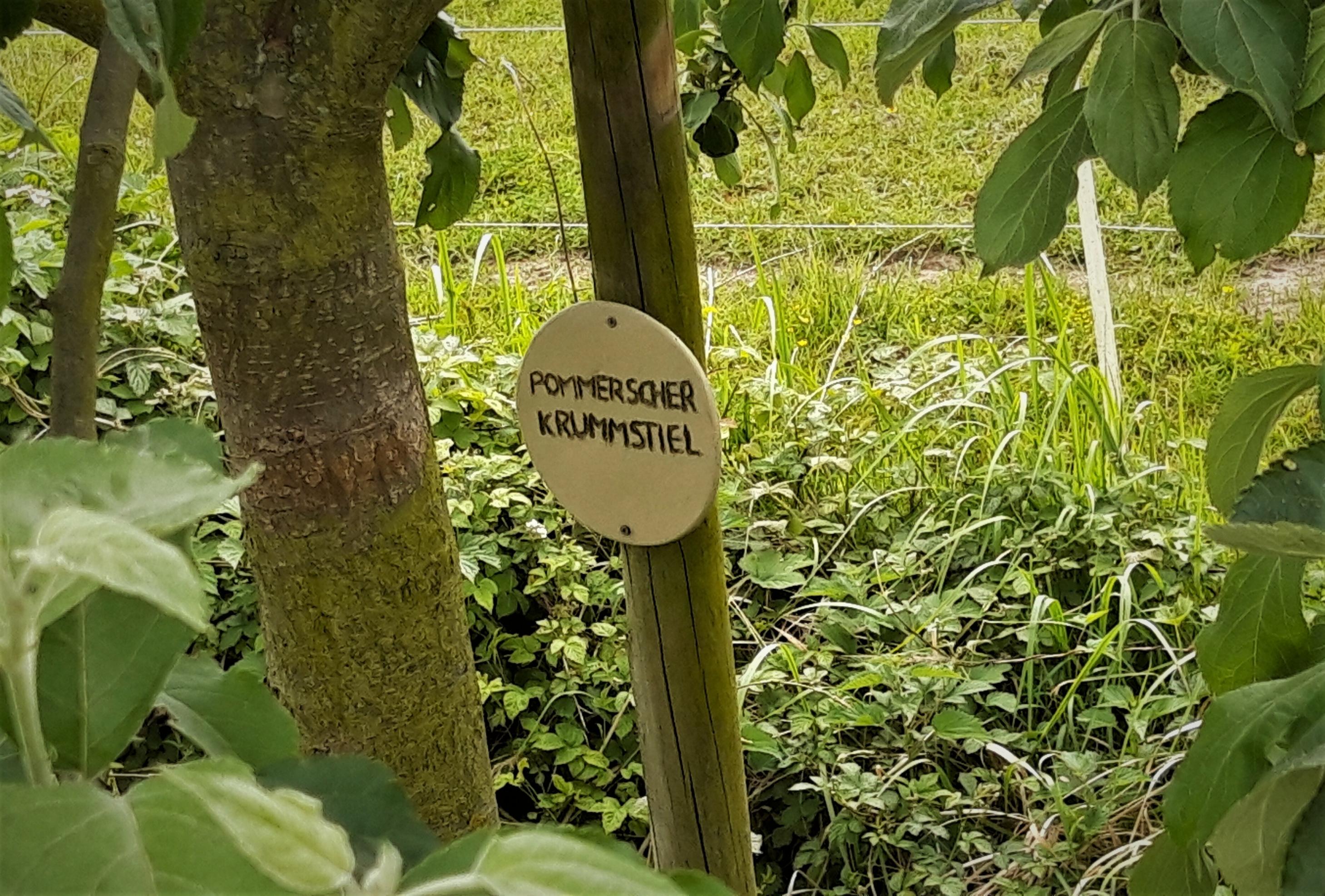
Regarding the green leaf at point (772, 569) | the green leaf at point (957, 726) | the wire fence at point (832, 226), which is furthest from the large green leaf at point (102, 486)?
the wire fence at point (832, 226)

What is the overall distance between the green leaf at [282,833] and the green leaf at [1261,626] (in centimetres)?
43

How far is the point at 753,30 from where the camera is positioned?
0.74 metres

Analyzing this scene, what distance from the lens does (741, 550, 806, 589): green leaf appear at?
1.58 m

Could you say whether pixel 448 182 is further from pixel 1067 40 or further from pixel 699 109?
pixel 1067 40

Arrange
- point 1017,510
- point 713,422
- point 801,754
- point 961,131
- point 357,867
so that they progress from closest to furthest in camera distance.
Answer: point 357,867
point 713,422
point 801,754
point 1017,510
point 961,131

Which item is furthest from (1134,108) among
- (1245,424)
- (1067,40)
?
(1245,424)

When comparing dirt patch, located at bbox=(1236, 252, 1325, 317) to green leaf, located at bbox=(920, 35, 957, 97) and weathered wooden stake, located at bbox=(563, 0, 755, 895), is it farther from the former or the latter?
weathered wooden stake, located at bbox=(563, 0, 755, 895)

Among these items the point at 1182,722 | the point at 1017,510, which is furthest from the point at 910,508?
the point at 1182,722

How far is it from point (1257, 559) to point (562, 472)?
1.67 ft

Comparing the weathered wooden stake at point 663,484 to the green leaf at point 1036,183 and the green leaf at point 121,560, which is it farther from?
the green leaf at point 121,560

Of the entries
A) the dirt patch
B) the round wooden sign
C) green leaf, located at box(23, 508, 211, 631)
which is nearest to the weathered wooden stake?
the round wooden sign

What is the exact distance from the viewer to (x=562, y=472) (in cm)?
90

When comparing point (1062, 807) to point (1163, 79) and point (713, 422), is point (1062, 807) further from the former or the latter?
point (1163, 79)

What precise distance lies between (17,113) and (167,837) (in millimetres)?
216
